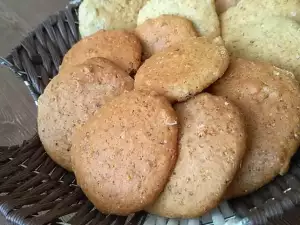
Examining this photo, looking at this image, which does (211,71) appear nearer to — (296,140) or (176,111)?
(176,111)

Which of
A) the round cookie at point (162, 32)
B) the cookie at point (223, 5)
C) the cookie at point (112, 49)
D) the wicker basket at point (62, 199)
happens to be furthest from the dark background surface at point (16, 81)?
the cookie at point (223, 5)

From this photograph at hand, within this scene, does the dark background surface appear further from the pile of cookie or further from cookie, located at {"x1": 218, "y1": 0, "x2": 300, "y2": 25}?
cookie, located at {"x1": 218, "y1": 0, "x2": 300, "y2": 25}

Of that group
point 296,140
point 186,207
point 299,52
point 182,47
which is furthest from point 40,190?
point 299,52

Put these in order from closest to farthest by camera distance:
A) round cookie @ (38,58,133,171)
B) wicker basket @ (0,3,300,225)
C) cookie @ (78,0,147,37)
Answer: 1. wicker basket @ (0,3,300,225)
2. round cookie @ (38,58,133,171)
3. cookie @ (78,0,147,37)

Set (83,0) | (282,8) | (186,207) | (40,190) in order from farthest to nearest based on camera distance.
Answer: (83,0) → (282,8) → (40,190) → (186,207)

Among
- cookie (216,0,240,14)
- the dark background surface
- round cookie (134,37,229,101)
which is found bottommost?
the dark background surface

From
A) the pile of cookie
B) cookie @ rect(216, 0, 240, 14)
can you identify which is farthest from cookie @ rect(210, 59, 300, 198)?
cookie @ rect(216, 0, 240, 14)

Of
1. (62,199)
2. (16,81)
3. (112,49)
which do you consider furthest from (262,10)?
(16,81)
